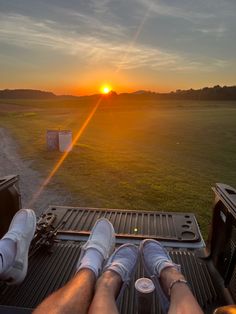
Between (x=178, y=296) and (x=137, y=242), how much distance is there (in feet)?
4.43

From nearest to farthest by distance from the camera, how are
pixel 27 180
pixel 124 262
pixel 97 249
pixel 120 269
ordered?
pixel 120 269 < pixel 124 262 < pixel 97 249 < pixel 27 180

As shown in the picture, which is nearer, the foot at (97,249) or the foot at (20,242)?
the foot at (97,249)

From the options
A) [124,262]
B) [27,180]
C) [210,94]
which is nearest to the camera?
[124,262]

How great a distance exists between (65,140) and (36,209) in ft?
16.1

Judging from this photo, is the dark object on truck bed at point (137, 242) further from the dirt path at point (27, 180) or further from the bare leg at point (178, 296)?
the dirt path at point (27, 180)

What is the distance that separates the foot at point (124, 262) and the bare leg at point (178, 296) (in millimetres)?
242

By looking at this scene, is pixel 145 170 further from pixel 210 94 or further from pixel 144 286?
pixel 210 94

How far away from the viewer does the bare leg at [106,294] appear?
1.71m

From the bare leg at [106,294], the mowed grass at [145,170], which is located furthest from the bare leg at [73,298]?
the mowed grass at [145,170]

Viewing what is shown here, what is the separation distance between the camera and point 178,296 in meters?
1.86

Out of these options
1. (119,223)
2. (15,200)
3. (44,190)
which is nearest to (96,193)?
(44,190)

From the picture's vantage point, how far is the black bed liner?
2461 millimetres

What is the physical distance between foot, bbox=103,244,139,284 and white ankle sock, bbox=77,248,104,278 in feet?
0.19

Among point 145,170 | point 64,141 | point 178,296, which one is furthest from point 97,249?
point 64,141
